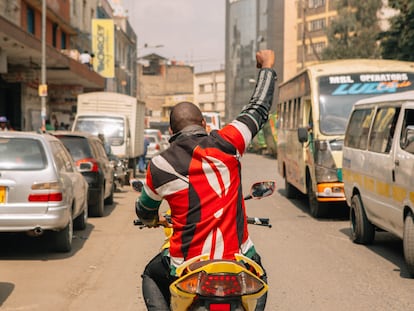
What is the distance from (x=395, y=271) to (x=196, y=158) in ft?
17.7

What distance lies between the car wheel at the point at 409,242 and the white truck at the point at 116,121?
16.2 m

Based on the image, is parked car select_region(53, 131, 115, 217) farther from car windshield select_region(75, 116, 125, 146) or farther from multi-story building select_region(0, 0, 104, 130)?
car windshield select_region(75, 116, 125, 146)

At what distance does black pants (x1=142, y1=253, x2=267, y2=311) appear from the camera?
3643 mm

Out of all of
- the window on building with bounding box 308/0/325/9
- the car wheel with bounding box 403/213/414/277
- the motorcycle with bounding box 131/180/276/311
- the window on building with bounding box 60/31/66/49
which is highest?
the window on building with bounding box 308/0/325/9

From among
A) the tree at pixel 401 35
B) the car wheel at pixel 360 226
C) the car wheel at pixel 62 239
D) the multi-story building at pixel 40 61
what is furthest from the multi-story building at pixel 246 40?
the car wheel at pixel 62 239

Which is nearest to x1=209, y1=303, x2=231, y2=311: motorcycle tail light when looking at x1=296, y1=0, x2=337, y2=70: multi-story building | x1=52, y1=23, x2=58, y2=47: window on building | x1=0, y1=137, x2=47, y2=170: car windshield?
x1=0, y1=137, x2=47, y2=170: car windshield

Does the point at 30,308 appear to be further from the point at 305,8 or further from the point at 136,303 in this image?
the point at 305,8

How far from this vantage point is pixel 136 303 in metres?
6.66

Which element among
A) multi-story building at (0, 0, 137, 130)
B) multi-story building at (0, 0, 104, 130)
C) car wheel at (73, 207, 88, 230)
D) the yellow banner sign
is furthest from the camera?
the yellow banner sign

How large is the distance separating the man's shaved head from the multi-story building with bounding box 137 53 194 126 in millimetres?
105520

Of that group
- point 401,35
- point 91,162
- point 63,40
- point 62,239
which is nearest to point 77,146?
point 91,162

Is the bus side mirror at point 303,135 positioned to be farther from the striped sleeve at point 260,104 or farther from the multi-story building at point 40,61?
the multi-story building at point 40,61

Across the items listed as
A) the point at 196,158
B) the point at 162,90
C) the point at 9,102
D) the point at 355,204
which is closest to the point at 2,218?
the point at 355,204

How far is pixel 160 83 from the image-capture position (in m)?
112
